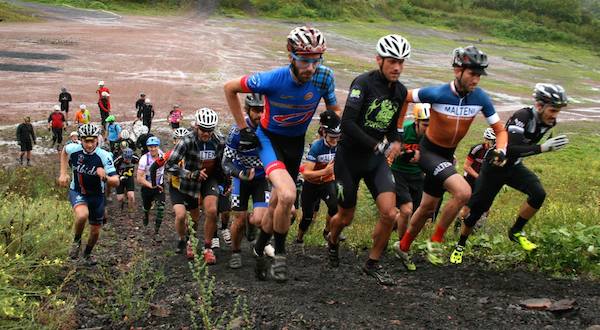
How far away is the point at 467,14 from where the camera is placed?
8775 centimetres

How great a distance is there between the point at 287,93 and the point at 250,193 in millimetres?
2693

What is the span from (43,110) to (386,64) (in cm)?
2164

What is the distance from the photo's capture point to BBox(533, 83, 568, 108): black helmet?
769 centimetres

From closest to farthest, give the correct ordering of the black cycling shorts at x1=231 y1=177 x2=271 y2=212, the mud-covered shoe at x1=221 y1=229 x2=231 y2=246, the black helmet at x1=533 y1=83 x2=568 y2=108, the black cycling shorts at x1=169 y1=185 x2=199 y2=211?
the black helmet at x1=533 y1=83 x2=568 y2=108 → the black cycling shorts at x1=231 y1=177 x2=271 y2=212 → the black cycling shorts at x1=169 y1=185 x2=199 y2=211 → the mud-covered shoe at x1=221 y1=229 x2=231 y2=246

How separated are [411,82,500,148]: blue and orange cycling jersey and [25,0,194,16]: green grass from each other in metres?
62.3

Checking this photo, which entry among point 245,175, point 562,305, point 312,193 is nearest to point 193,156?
point 245,175

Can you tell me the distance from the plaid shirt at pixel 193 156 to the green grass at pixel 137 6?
194 feet

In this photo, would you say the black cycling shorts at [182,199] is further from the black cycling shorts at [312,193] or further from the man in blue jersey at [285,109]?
the man in blue jersey at [285,109]

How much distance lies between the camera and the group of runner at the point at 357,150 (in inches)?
271

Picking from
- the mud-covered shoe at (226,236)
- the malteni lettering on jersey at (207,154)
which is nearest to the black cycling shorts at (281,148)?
the malteni lettering on jersey at (207,154)

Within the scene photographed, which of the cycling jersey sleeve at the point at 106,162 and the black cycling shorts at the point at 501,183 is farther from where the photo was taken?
the cycling jersey sleeve at the point at 106,162

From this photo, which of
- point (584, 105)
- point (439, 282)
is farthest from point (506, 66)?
point (439, 282)

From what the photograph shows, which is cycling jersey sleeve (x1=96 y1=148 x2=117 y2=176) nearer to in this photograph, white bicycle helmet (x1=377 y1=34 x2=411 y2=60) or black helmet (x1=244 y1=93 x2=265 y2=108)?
black helmet (x1=244 y1=93 x2=265 y2=108)

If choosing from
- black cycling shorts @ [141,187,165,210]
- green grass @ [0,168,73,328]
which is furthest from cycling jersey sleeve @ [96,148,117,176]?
black cycling shorts @ [141,187,165,210]
